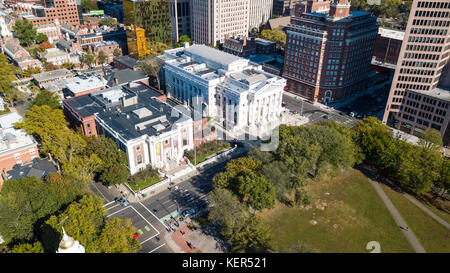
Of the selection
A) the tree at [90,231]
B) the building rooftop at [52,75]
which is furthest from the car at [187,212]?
the building rooftop at [52,75]

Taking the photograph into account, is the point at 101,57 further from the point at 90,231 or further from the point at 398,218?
the point at 398,218

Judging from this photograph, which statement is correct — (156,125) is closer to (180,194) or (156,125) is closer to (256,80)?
(180,194)

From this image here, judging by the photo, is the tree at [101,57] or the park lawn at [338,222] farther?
the tree at [101,57]

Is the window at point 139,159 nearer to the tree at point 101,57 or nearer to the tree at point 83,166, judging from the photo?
the tree at point 83,166

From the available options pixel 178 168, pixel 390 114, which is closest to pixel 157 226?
pixel 178 168

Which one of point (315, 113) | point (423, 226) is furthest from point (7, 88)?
point (423, 226)

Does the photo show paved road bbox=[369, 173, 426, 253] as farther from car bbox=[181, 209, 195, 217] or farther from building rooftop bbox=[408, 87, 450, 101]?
car bbox=[181, 209, 195, 217]

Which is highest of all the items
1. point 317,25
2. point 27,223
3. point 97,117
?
point 317,25
